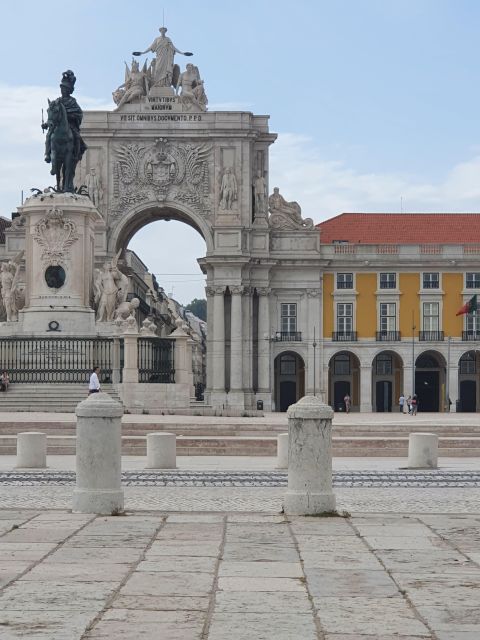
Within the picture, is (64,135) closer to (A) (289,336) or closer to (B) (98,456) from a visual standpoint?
(B) (98,456)

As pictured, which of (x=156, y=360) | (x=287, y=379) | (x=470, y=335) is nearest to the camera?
(x=156, y=360)

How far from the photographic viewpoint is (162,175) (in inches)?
3282

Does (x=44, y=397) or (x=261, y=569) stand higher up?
(x=44, y=397)

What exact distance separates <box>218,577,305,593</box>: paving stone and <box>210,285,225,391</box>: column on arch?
71.9 m

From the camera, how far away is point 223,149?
8325cm

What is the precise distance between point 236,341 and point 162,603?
239 feet

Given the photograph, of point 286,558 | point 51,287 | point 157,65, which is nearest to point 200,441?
point 51,287

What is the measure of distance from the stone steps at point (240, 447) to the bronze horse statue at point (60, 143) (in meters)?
10.5

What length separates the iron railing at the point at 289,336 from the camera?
8381 cm

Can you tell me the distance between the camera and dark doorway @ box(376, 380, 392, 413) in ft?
282

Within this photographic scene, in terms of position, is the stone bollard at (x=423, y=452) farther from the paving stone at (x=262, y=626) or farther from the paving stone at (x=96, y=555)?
the paving stone at (x=262, y=626)

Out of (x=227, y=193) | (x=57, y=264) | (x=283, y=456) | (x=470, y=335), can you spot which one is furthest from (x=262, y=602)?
(x=470, y=335)

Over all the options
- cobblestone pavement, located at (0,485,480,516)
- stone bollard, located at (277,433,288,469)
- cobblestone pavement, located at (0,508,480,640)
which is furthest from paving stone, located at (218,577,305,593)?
stone bollard, located at (277,433,288,469)

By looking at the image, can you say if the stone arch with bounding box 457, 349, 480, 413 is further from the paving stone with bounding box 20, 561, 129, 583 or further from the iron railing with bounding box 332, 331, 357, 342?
the paving stone with bounding box 20, 561, 129, 583
